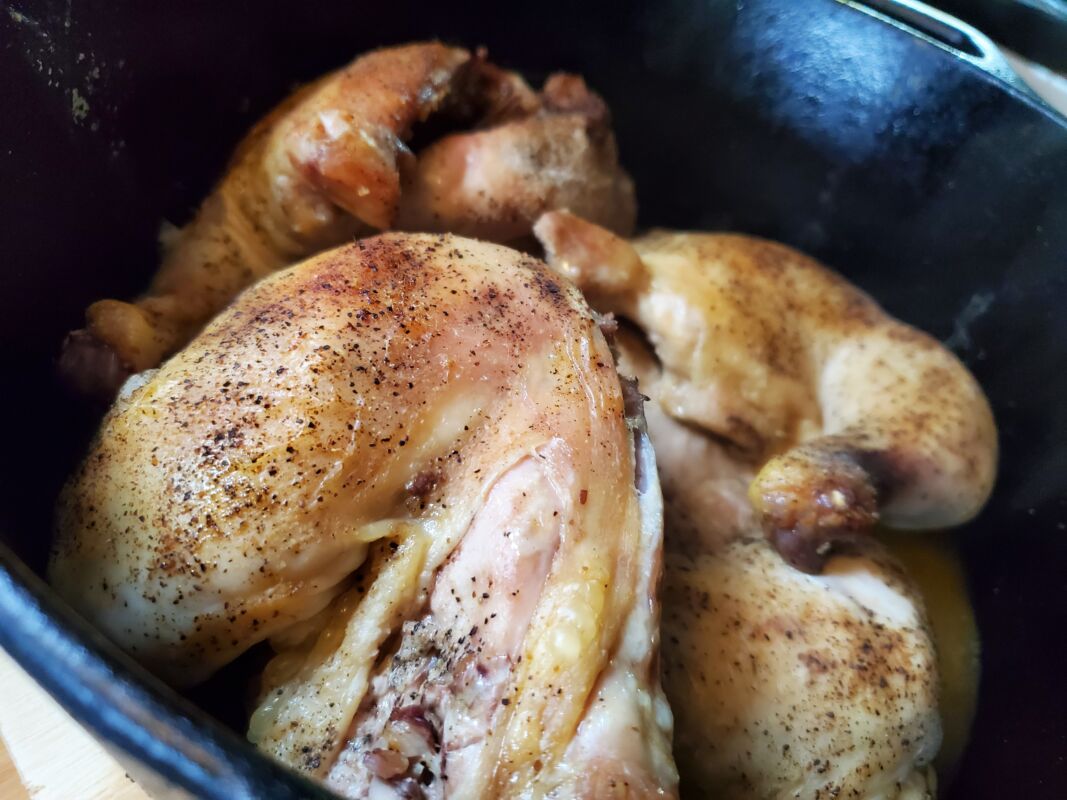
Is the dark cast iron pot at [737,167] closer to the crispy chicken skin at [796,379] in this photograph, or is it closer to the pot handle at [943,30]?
the pot handle at [943,30]

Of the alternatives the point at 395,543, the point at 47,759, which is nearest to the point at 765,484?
the point at 395,543

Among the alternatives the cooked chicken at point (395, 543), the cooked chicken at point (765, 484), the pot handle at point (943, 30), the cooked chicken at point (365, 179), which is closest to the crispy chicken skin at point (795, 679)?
the cooked chicken at point (765, 484)

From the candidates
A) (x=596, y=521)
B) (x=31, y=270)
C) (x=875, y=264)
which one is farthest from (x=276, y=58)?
(x=875, y=264)

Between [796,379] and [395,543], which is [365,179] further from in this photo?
Answer: [796,379]

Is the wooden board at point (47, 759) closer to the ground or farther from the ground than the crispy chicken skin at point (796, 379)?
closer to the ground

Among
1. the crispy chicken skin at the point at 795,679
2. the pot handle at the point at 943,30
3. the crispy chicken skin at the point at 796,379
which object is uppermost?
the pot handle at the point at 943,30

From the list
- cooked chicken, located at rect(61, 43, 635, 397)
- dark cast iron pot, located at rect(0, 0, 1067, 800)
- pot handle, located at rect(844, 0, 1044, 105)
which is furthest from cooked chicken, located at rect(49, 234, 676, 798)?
pot handle, located at rect(844, 0, 1044, 105)

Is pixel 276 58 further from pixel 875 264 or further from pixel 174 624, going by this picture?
pixel 875 264
